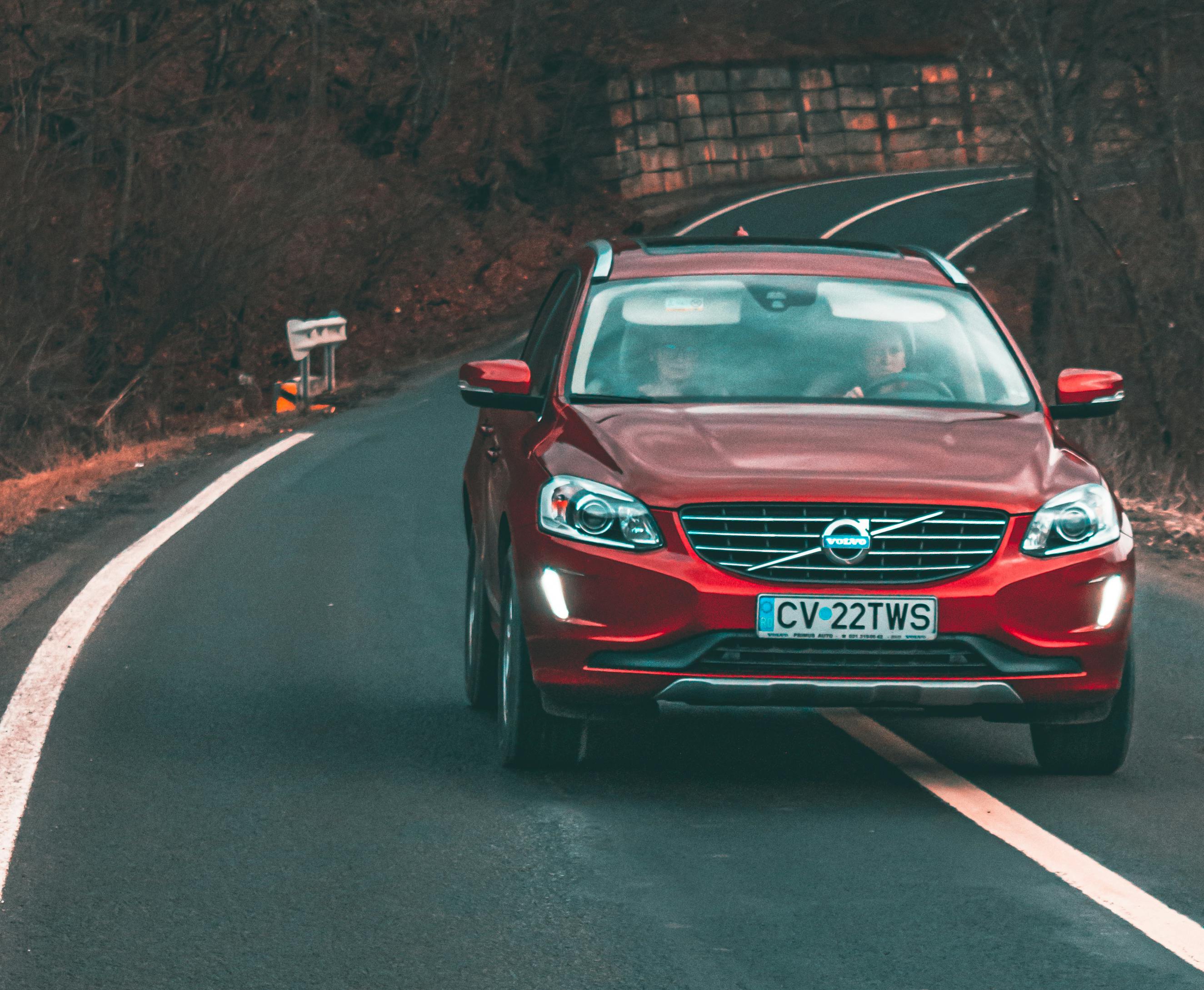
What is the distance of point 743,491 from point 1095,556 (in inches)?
46.1

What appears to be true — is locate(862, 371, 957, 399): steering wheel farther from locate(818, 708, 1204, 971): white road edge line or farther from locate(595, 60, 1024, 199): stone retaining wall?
locate(595, 60, 1024, 199): stone retaining wall

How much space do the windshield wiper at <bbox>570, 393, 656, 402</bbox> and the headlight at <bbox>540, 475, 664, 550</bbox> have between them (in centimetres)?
74

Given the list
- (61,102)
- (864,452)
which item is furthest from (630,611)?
(61,102)

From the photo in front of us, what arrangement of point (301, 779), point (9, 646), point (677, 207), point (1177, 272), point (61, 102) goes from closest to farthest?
point (301, 779) < point (9, 646) < point (1177, 272) < point (61, 102) < point (677, 207)

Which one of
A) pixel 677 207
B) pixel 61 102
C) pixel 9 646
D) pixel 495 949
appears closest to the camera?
pixel 495 949

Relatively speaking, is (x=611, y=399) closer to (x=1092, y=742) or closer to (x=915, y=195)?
(x=1092, y=742)

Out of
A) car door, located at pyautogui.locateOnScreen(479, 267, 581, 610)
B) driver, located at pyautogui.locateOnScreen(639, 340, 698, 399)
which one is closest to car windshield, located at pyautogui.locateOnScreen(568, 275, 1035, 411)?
driver, located at pyautogui.locateOnScreen(639, 340, 698, 399)

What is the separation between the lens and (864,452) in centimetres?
663

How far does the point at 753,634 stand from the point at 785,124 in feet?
156

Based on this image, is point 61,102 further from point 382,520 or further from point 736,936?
point 736,936

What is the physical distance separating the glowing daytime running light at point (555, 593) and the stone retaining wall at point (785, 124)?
4229 cm

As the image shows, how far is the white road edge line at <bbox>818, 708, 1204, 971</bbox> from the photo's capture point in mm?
5133

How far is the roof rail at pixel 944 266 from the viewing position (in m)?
8.18

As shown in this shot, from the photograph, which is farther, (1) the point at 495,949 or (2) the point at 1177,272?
(2) the point at 1177,272
